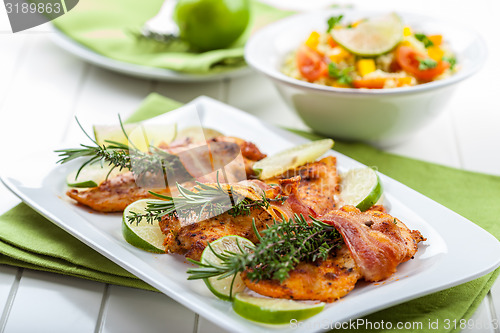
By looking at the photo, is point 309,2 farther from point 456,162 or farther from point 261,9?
point 456,162

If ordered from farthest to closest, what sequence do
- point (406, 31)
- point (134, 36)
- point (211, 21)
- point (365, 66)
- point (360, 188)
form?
point (134, 36)
point (211, 21)
point (406, 31)
point (365, 66)
point (360, 188)

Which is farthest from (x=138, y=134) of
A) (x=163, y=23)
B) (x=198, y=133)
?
(x=163, y=23)

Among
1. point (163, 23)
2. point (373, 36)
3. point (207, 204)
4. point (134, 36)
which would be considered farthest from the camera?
point (163, 23)

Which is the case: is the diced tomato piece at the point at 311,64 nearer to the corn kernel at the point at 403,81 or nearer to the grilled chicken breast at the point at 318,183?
the corn kernel at the point at 403,81

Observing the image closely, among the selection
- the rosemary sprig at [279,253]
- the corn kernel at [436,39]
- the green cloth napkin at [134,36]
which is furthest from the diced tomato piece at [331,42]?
the rosemary sprig at [279,253]

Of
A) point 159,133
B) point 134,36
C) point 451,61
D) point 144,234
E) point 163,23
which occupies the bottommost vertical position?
point 163,23

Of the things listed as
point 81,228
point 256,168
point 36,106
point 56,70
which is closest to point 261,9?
point 56,70

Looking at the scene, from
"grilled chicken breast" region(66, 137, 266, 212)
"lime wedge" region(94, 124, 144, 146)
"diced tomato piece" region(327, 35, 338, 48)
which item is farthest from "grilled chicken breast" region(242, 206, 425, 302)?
"diced tomato piece" region(327, 35, 338, 48)

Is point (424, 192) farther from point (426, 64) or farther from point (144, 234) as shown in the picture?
point (144, 234)
